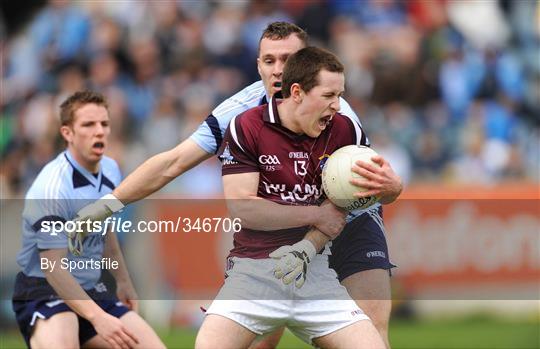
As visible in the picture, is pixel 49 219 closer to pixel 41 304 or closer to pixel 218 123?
pixel 41 304

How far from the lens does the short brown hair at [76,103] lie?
9.32 m

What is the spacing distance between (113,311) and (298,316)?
2.27 meters

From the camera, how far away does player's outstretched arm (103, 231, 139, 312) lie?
9414mm

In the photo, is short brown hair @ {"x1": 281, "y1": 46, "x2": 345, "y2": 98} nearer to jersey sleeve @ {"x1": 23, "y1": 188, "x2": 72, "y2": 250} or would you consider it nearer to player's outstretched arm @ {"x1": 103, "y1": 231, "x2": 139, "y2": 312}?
jersey sleeve @ {"x1": 23, "y1": 188, "x2": 72, "y2": 250}

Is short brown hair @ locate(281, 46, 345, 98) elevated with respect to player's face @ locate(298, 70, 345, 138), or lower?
elevated

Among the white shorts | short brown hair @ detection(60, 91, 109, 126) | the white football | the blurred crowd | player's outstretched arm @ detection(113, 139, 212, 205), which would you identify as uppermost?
the blurred crowd

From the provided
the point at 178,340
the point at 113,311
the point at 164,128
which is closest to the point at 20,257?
the point at 113,311

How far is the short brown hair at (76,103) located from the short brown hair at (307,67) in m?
2.22

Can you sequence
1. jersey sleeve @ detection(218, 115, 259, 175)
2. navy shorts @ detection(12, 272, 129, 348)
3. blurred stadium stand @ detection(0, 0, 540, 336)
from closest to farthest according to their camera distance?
jersey sleeve @ detection(218, 115, 259, 175) < navy shorts @ detection(12, 272, 129, 348) < blurred stadium stand @ detection(0, 0, 540, 336)

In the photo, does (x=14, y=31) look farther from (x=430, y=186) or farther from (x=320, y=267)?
(x=320, y=267)

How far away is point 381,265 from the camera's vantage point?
863 cm

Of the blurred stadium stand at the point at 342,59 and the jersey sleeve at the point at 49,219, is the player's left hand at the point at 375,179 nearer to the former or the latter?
the jersey sleeve at the point at 49,219

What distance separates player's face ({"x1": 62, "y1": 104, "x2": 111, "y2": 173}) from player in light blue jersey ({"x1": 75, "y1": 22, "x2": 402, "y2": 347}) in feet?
2.02

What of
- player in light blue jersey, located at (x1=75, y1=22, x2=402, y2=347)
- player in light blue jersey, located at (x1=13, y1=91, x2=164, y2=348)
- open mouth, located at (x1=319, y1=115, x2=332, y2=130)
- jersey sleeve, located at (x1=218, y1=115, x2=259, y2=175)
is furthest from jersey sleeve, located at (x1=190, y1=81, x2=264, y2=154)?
open mouth, located at (x1=319, y1=115, x2=332, y2=130)
